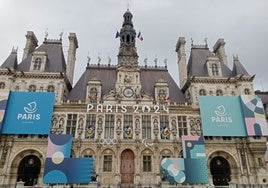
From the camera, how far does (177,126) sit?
30.8 m

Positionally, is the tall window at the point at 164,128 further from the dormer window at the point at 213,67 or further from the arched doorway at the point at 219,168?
the dormer window at the point at 213,67

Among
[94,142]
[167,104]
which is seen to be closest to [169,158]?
[167,104]

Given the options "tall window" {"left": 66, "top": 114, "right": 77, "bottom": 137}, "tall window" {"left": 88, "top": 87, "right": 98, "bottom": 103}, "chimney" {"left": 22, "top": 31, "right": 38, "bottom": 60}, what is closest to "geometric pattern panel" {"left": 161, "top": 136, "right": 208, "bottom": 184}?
"tall window" {"left": 66, "top": 114, "right": 77, "bottom": 137}

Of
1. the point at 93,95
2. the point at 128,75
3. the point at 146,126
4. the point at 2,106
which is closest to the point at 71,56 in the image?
the point at 93,95

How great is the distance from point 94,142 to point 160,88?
40.6 feet

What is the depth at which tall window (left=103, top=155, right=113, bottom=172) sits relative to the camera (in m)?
28.5

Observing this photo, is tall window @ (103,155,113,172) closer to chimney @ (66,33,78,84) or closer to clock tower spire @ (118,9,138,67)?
clock tower spire @ (118,9,138,67)

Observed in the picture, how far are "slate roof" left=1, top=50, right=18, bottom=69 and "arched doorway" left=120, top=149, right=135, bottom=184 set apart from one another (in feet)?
67.1

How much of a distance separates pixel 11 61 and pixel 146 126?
2200 cm

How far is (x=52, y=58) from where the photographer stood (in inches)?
1428

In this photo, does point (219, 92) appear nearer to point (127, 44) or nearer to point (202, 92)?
point (202, 92)

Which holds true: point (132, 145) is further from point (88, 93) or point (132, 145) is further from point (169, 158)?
point (88, 93)

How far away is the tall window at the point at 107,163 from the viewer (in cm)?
2847

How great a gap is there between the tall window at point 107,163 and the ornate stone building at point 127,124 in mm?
122
